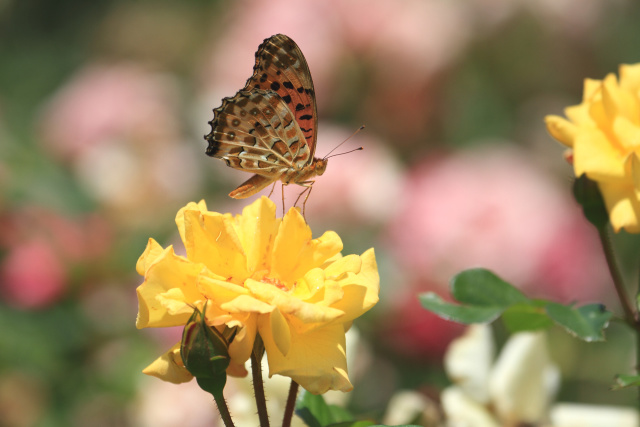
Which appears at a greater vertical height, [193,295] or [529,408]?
[193,295]

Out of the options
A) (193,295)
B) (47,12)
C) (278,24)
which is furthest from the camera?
(47,12)

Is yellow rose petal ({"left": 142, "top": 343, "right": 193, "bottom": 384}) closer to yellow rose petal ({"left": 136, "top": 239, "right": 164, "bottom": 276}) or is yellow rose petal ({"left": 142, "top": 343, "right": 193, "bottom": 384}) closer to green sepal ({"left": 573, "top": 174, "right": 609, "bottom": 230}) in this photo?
yellow rose petal ({"left": 136, "top": 239, "right": 164, "bottom": 276})

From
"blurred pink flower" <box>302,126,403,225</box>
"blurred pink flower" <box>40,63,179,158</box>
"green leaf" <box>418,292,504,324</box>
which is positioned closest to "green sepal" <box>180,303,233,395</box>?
"green leaf" <box>418,292,504,324</box>

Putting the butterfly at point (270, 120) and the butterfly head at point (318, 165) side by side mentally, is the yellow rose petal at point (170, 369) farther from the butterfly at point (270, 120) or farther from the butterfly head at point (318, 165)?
the butterfly head at point (318, 165)

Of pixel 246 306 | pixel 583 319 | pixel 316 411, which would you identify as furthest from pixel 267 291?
pixel 583 319

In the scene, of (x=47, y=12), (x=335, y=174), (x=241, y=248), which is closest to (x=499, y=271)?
(x=335, y=174)

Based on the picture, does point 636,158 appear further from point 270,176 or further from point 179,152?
point 179,152

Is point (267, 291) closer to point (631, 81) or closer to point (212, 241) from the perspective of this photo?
point (212, 241)
